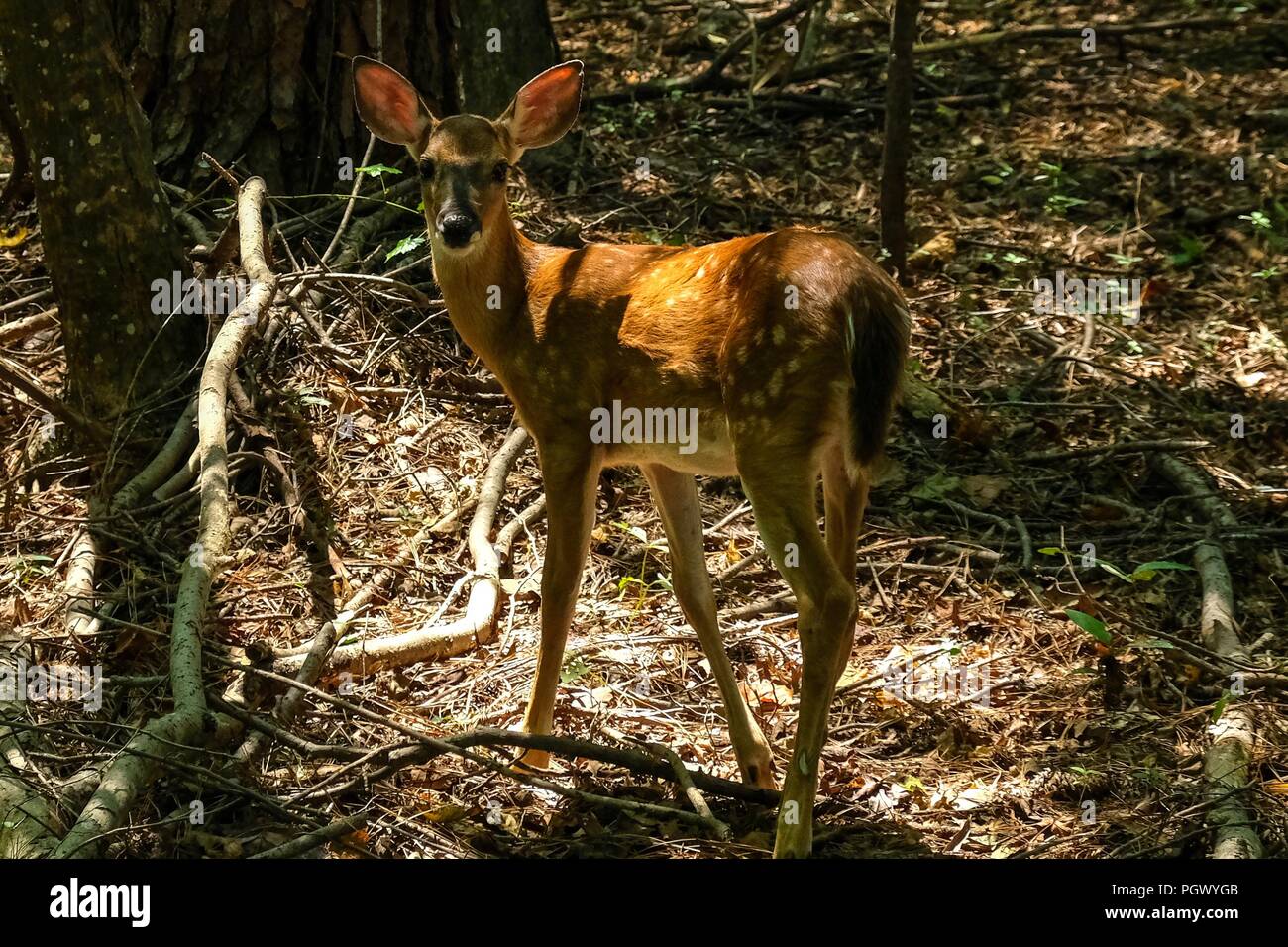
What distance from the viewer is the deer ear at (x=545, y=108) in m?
5.33

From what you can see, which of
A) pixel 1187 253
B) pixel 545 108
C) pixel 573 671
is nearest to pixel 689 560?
pixel 573 671

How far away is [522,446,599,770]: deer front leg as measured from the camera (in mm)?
4855

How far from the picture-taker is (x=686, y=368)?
4.66 m

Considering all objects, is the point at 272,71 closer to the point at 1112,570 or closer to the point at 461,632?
the point at 461,632

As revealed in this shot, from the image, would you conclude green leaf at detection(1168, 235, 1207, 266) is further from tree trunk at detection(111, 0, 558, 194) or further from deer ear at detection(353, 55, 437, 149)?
deer ear at detection(353, 55, 437, 149)

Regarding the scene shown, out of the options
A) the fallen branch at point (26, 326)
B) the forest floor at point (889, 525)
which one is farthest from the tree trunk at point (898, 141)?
the fallen branch at point (26, 326)

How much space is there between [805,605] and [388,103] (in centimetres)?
258

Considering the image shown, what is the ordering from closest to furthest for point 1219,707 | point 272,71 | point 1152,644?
point 1219,707 < point 1152,644 < point 272,71

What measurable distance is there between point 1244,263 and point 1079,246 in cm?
90

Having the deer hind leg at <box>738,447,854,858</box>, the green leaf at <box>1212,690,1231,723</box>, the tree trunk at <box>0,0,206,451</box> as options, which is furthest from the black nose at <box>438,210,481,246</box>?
the green leaf at <box>1212,690,1231,723</box>

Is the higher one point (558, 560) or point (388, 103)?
point (388, 103)

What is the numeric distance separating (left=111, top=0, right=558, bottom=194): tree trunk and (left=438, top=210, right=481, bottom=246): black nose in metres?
2.57

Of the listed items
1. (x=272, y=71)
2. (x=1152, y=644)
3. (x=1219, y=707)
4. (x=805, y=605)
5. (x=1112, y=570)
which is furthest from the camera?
(x=272, y=71)

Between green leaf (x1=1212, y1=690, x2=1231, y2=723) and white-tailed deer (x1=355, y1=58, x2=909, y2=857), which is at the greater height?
white-tailed deer (x1=355, y1=58, x2=909, y2=857)
